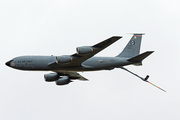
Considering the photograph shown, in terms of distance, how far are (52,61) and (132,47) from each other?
14.6 meters

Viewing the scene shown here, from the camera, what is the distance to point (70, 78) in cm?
5959

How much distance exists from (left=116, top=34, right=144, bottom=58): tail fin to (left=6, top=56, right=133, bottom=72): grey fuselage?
7.72ft

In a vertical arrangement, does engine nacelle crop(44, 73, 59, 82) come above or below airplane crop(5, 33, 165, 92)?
below

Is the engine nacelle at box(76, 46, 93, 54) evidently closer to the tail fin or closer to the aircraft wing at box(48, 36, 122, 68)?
the aircraft wing at box(48, 36, 122, 68)

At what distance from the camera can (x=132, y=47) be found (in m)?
57.3

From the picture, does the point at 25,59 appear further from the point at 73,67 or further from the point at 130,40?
the point at 130,40

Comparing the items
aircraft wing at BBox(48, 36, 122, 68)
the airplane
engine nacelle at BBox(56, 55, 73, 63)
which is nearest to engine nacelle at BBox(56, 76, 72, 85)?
the airplane

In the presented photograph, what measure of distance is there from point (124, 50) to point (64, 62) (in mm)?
12487

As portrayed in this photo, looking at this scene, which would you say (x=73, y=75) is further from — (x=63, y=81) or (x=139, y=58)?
(x=139, y=58)

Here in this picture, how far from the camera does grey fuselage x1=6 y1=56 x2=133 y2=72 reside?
51.0 meters

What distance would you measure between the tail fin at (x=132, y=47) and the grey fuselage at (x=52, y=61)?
2354 mm

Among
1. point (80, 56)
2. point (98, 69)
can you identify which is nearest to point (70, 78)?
point (98, 69)

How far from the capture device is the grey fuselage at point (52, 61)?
2007 inches

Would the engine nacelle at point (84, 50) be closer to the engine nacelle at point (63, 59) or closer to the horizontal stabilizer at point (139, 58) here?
the engine nacelle at point (63, 59)
